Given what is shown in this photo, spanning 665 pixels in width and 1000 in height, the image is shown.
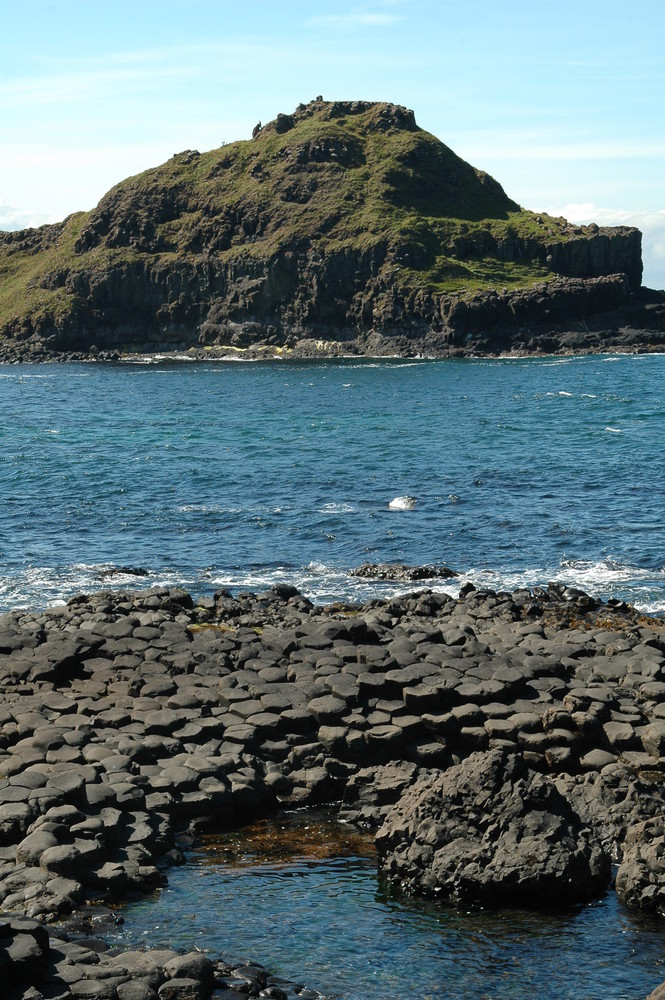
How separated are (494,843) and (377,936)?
2.17 meters

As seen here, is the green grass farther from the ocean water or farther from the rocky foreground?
the rocky foreground

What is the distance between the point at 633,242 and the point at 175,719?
157983mm

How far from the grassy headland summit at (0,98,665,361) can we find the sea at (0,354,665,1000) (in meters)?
38.3

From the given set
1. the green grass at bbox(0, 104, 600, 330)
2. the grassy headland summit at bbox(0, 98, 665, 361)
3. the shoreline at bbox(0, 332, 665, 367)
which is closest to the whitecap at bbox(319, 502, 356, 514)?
the shoreline at bbox(0, 332, 665, 367)

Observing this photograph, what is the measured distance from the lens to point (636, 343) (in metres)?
152

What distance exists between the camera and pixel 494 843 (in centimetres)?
1571

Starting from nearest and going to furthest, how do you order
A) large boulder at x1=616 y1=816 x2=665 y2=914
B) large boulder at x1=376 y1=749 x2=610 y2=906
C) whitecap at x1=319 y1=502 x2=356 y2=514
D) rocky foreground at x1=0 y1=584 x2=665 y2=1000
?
1. large boulder at x1=616 y1=816 x2=665 y2=914
2. rocky foreground at x1=0 y1=584 x2=665 y2=1000
3. large boulder at x1=376 y1=749 x2=610 y2=906
4. whitecap at x1=319 y1=502 x2=356 y2=514

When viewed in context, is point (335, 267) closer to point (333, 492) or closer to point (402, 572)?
point (333, 492)

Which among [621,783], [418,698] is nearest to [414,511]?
[418,698]

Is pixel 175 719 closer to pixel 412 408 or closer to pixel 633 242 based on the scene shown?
pixel 412 408

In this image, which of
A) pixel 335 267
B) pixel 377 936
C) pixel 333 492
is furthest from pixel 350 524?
pixel 335 267

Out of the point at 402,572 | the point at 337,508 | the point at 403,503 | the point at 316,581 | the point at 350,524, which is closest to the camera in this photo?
the point at 316,581

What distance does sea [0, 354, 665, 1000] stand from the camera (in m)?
14.3

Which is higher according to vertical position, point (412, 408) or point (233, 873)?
point (412, 408)
